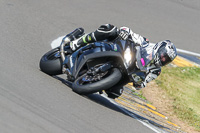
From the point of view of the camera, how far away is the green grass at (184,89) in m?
8.18

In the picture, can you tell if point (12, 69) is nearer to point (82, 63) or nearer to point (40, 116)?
point (82, 63)

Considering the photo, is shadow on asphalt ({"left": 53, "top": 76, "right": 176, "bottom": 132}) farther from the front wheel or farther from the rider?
the rider

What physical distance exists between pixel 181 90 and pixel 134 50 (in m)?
3.25

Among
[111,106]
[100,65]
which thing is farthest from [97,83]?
[111,106]

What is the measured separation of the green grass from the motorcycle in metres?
2.12

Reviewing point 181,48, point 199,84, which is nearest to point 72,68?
point 199,84

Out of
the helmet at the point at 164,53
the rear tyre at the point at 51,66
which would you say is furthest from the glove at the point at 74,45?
the helmet at the point at 164,53

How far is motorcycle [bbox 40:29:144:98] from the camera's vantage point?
6055mm

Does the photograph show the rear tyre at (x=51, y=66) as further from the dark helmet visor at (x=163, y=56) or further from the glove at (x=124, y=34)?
the dark helmet visor at (x=163, y=56)

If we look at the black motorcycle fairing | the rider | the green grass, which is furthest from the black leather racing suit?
the green grass

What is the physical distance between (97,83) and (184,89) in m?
4.07

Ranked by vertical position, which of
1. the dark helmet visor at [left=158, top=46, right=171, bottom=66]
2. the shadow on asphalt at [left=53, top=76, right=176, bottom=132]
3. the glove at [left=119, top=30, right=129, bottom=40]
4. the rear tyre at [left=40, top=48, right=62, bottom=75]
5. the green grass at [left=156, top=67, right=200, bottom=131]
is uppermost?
the glove at [left=119, top=30, right=129, bottom=40]

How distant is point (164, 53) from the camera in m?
6.27

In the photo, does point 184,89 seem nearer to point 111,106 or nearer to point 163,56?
point 111,106
